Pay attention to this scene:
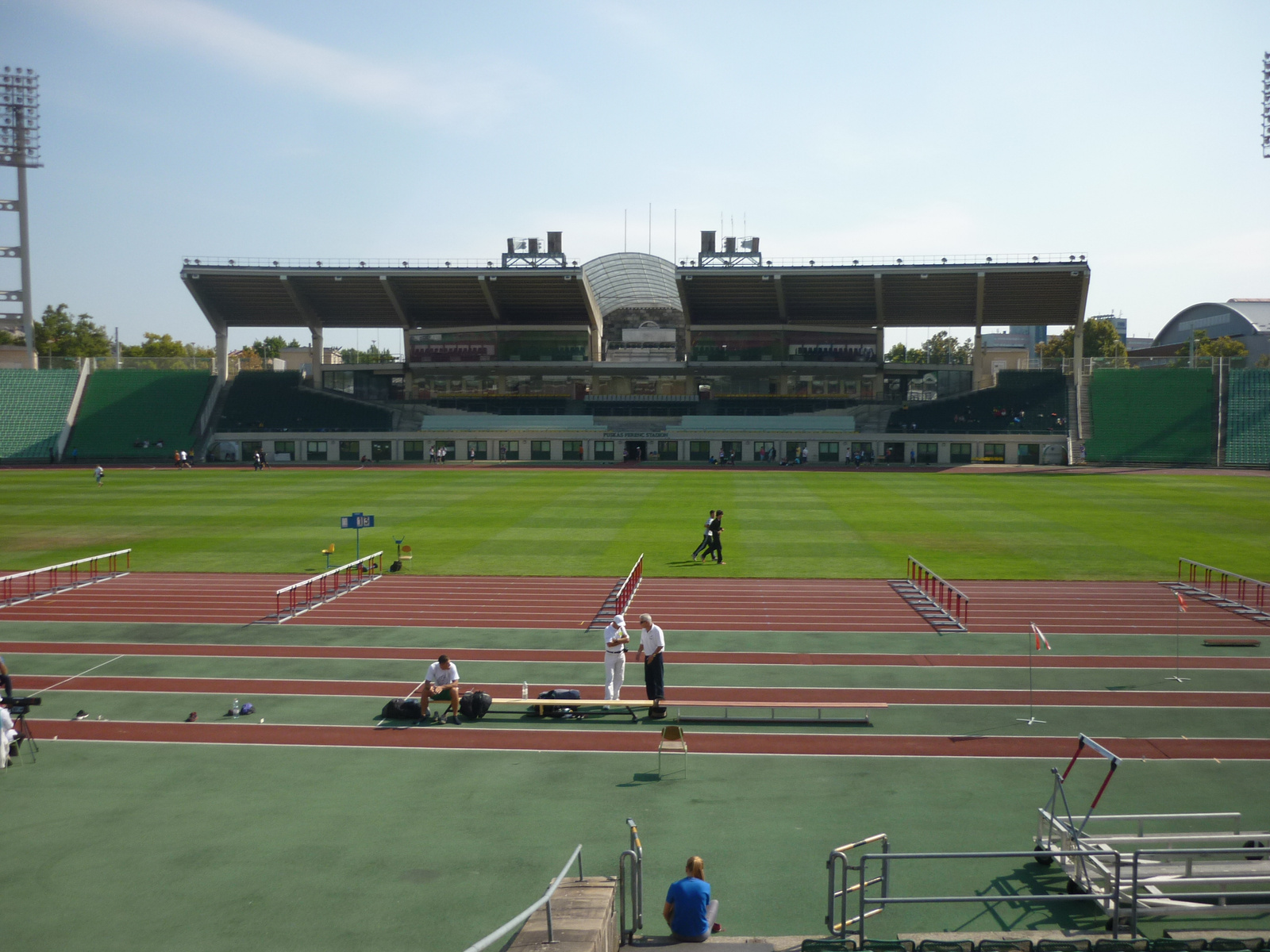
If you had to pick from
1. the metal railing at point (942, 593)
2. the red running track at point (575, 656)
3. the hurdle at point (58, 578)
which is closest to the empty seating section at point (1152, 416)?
the metal railing at point (942, 593)

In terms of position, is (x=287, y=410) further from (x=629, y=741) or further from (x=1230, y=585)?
(x=629, y=741)

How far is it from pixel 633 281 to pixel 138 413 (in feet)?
150

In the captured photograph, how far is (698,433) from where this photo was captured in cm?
7281

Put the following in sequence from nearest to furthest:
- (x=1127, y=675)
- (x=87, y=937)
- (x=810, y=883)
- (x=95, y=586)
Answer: (x=87, y=937) < (x=810, y=883) < (x=1127, y=675) < (x=95, y=586)

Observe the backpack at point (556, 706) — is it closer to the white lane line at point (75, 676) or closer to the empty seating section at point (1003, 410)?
the white lane line at point (75, 676)

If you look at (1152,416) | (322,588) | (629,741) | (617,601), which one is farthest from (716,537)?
(1152,416)

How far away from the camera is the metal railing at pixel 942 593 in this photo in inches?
768

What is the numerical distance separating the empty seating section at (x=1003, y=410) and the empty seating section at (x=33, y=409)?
6726 centimetres

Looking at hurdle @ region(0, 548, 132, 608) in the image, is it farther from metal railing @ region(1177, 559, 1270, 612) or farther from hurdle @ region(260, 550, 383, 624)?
metal railing @ region(1177, 559, 1270, 612)

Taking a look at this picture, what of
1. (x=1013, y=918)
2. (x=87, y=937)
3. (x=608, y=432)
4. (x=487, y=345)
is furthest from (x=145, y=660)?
(x=487, y=345)

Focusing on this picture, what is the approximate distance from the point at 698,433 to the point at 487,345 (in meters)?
23.9

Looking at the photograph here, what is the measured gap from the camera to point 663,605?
68.9ft

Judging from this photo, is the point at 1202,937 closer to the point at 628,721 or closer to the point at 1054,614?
the point at 628,721

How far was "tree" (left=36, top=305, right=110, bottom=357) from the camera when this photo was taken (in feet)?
317
